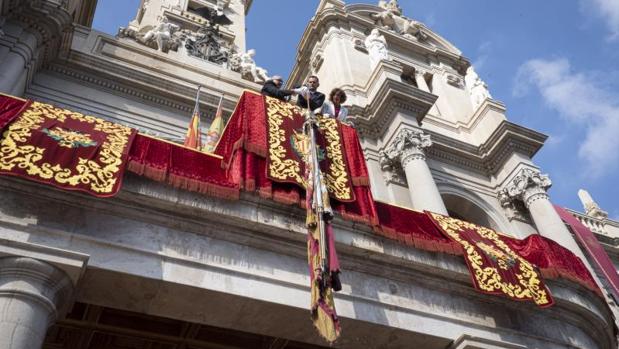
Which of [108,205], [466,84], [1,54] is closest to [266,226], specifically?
[108,205]

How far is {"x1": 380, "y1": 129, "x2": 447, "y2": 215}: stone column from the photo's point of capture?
14508 millimetres

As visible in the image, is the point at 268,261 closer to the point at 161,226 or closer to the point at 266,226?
the point at 266,226

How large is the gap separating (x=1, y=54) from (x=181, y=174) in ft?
21.0

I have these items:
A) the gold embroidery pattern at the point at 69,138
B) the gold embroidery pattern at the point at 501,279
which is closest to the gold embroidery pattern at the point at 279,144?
the gold embroidery pattern at the point at 69,138

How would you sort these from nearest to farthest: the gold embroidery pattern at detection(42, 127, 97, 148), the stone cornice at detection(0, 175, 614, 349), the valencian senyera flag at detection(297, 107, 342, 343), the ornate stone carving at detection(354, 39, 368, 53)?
the valencian senyera flag at detection(297, 107, 342, 343) → the stone cornice at detection(0, 175, 614, 349) → the gold embroidery pattern at detection(42, 127, 97, 148) → the ornate stone carving at detection(354, 39, 368, 53)

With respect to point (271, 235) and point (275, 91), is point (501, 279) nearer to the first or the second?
point (271, 235)

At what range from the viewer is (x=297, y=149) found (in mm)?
10398

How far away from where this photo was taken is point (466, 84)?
2427cm

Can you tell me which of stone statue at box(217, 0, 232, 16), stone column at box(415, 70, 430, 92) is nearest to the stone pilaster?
stone statue at box(217, 0, 232, 16)

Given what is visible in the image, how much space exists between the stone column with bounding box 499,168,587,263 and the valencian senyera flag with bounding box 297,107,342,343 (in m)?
9.40

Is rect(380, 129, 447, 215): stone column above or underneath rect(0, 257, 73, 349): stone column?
above

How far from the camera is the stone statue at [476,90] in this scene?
21.9 meters

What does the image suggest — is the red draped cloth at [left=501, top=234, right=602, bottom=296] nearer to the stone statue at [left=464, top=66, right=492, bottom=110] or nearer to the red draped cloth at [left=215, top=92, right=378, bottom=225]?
the red draped cloth at [left=215, top=92, right=378, bottom=225]

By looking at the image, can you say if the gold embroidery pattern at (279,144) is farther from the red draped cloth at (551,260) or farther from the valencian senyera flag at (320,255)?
the red draped cloth at (551,260)
